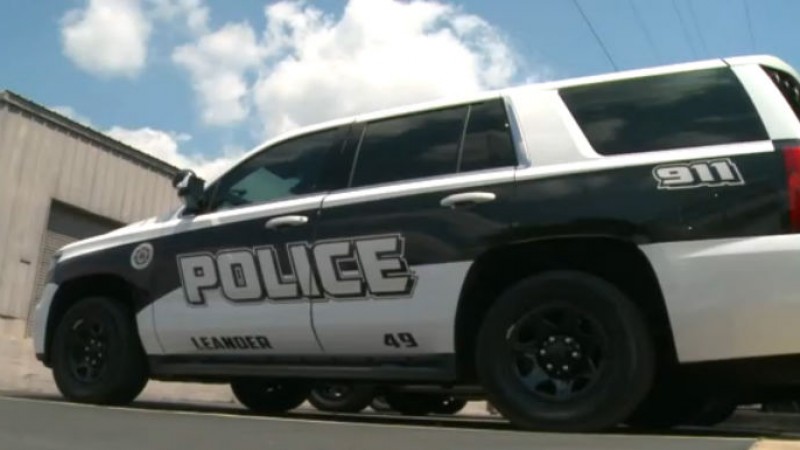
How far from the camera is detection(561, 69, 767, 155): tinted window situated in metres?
4.16

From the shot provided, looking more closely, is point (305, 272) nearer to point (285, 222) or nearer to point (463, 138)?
point (285, 222)

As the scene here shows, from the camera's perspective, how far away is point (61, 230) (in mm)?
15070

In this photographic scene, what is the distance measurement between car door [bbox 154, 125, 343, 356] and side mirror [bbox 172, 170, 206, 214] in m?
0.08

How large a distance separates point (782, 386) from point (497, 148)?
1.86 m

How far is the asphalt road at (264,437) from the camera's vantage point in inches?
142

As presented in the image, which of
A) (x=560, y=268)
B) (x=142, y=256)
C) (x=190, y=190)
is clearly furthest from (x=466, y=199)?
(x=142, y=256)

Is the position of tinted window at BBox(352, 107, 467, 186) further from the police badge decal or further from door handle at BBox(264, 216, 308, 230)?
the police badge decal

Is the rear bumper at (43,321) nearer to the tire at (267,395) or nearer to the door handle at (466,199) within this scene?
the tire at (267,395)

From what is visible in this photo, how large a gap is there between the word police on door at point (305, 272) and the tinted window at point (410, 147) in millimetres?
470

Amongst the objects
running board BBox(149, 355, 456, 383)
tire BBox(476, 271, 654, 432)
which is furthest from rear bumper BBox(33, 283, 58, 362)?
tire BBox(476, 271, 654, 432)

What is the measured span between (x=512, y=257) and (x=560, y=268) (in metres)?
0.25

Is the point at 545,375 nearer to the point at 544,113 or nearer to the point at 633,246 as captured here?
the point at 633,246

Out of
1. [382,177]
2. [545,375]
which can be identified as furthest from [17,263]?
[545,375]

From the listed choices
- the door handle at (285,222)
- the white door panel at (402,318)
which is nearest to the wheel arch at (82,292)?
the door handle at (285,222)
